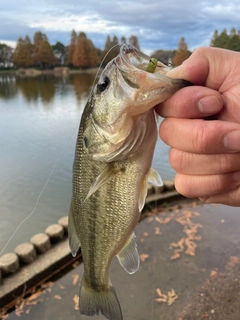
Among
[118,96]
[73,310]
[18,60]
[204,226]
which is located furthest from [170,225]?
[18,60]

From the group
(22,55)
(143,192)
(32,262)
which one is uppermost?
(22,55)

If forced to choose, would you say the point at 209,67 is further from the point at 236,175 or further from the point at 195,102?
the point at 236,175

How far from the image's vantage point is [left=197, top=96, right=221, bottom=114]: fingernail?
107 cm

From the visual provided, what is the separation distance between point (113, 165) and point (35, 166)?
7.11 meters

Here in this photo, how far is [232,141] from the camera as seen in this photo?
43.2 inches

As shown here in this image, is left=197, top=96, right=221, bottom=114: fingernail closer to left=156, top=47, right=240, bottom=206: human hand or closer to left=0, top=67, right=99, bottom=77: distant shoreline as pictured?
left=156, top=47, right=240, bottom=206: human hand

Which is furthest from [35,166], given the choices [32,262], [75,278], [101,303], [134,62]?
[134,62]

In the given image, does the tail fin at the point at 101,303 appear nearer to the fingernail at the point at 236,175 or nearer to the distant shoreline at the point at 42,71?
the fingernail at the point at 236,175

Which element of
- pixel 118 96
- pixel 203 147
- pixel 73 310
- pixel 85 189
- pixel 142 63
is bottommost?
pixel 73 310

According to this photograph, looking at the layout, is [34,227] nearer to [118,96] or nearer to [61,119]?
[118,96]

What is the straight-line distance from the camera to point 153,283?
13.5 ft

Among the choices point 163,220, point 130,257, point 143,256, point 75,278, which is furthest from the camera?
point 163,220

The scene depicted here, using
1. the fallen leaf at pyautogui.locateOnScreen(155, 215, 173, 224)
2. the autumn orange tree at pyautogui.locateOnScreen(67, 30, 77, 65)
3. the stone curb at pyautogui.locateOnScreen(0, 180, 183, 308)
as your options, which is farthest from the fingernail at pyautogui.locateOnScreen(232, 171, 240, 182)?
the autumn orange tree at pyautogui.locateOnScreen(67, 30, 77, 65)

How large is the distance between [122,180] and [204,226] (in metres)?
4.33
